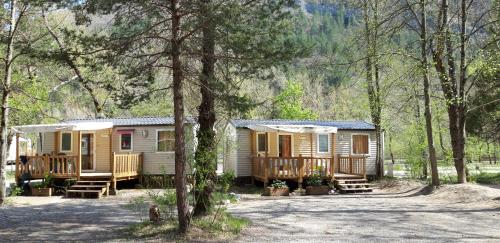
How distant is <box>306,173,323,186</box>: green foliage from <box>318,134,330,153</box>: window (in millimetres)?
3171

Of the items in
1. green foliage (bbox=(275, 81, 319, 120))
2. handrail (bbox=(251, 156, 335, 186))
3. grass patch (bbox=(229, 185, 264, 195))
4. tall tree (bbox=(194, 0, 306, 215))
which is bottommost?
grass patch (bbox=(229, 185, 264, 195))

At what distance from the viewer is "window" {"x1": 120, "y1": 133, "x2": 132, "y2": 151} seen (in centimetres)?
2133

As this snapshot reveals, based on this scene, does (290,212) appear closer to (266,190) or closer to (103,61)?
(266,190)

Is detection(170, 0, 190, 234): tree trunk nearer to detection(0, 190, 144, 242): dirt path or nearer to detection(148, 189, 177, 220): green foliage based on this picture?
detection(148, 189, 177, 220): green foliage

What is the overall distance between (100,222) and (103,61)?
13.3 feet

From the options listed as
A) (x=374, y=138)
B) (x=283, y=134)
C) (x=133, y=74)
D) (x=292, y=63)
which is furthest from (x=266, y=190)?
(x=133, y=74)

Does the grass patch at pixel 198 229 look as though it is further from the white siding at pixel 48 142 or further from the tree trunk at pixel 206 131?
the white siding at pixel 48 142

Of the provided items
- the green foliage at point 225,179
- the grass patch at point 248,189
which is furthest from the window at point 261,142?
the green foliage at point 225,179

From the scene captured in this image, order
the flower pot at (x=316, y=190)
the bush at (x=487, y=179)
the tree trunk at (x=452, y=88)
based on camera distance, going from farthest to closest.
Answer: the bush at (x=487, y=179), the flower pot at (x=316, y=190), the tree trunk at (x=452, y=88)

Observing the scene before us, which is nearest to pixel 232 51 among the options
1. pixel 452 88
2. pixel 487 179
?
pixel 452 88

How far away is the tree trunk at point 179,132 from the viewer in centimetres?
971

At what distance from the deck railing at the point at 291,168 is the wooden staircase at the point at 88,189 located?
606cm

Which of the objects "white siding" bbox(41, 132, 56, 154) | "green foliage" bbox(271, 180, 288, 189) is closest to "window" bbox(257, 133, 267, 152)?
"green foliage" bbox(271, 180, 288, 189)

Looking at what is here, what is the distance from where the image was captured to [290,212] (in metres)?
13.5
